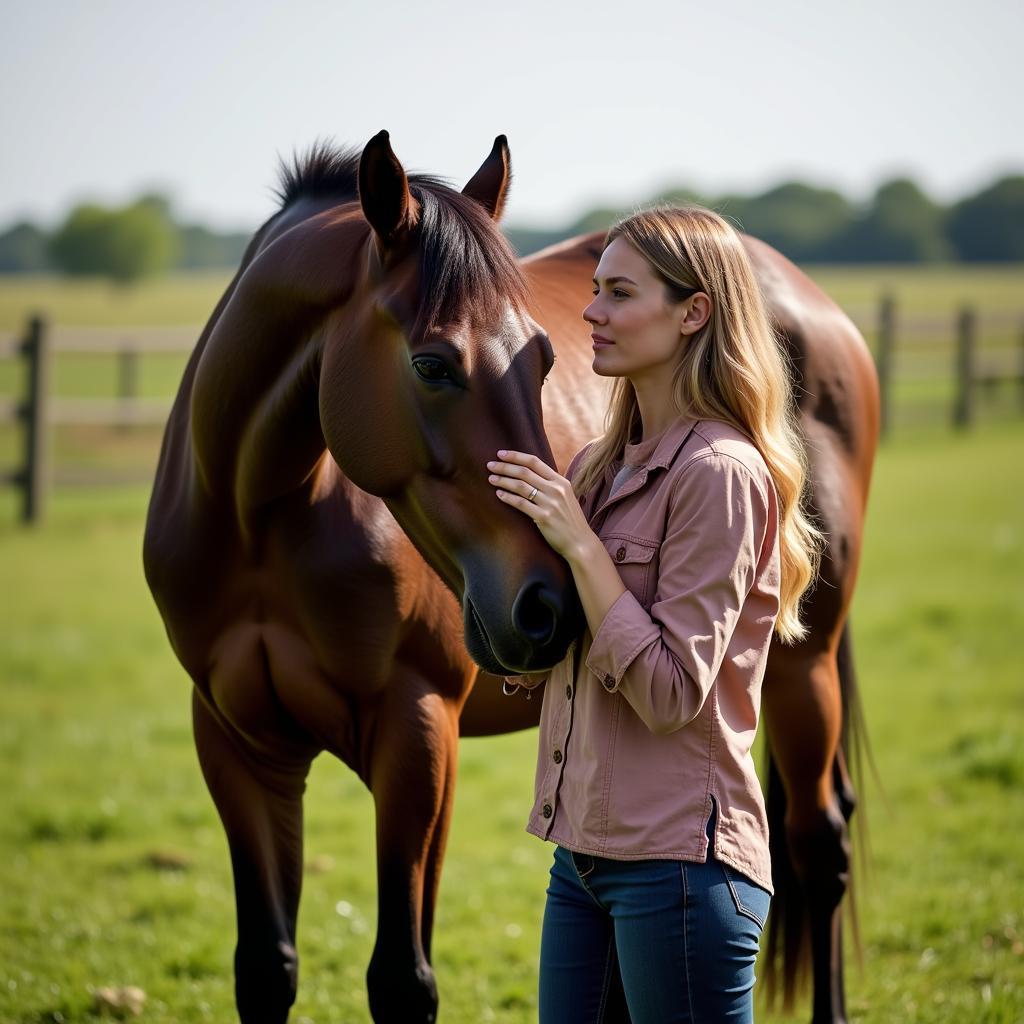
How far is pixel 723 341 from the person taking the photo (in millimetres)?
2023

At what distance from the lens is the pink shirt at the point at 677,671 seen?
1.84m

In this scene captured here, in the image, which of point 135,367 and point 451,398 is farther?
point 135,367

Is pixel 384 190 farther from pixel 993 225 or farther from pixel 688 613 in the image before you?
pixel 993 225

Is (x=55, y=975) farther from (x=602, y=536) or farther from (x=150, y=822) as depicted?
(x=602, y=536)

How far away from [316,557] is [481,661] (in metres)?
0.69

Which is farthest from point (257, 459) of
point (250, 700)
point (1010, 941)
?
point (1010, 941)

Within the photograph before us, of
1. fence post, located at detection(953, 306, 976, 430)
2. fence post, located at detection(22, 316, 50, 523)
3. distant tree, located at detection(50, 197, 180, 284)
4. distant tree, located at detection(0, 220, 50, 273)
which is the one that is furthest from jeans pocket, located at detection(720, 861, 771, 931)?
distant tree, located at detection(50, 197, 180, 284)

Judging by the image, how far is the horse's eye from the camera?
2.09 metres

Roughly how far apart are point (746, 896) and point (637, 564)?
573mm

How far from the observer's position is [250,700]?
267 cm

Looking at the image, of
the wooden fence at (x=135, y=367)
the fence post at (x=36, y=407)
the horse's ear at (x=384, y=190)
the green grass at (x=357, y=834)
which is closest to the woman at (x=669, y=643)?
the horse's ear at (x=384, y=190)

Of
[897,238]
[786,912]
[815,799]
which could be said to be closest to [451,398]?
[815,799]

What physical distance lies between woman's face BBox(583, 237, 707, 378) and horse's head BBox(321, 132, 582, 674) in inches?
5.8

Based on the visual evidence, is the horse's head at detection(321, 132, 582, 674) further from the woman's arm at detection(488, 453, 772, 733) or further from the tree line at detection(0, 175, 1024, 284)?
the tree line at detection(0, 175, 1024, 284)
